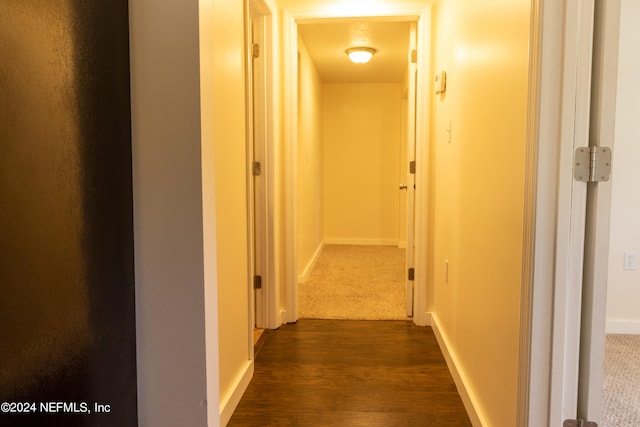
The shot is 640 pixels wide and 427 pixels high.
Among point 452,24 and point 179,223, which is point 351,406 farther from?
point 452,24

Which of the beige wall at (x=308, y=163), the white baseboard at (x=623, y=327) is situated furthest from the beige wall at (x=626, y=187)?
the beige wall at (x=308, y=163)

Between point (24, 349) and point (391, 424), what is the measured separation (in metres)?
1.38

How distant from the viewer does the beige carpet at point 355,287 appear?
3229 millimetres

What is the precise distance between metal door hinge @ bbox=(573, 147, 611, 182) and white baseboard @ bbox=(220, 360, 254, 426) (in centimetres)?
152

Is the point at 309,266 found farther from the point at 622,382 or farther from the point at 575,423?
the point at 575,423

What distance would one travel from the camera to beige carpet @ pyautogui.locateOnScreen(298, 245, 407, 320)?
3.23 metres

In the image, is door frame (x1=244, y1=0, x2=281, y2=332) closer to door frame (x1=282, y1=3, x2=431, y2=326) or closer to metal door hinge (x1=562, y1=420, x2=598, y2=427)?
door frame (x1=282, y1=3, x2=431, y2=326)

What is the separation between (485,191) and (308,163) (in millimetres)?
3094

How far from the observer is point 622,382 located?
6.87ft

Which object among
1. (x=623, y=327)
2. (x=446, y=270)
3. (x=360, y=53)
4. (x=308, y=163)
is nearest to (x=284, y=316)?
(x=446, y=270)

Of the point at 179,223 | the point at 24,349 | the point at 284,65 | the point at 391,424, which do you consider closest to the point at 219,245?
the point at 179,223

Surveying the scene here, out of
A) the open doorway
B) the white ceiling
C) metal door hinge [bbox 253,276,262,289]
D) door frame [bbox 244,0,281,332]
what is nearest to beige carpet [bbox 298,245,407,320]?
the open doorway

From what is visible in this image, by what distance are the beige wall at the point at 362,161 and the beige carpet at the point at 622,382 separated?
3.79 meters

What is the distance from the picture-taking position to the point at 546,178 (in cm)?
119
